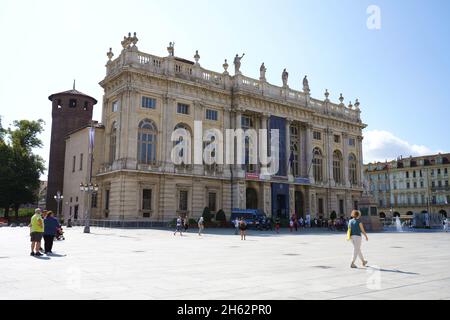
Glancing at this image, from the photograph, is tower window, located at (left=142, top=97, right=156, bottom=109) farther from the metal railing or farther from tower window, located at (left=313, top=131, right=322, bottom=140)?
tower window, located at (left=313, top=131, right=322, bottom=140)

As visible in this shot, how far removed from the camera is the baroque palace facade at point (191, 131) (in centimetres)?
4594

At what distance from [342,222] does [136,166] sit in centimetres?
2409

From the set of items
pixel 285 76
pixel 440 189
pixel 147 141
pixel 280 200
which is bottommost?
pixel 280 200

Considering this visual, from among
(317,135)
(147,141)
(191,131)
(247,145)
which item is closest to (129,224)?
(147,141)

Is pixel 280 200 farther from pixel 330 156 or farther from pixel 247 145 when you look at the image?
pixel 330 156

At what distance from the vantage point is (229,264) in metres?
13.6

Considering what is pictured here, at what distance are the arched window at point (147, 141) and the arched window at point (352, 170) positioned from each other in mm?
36186

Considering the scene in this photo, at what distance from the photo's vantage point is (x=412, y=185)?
101438 mm

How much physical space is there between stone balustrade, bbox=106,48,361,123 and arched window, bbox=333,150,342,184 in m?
6.11

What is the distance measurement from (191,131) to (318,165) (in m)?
23.8

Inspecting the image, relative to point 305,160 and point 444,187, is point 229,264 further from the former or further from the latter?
point 444,187

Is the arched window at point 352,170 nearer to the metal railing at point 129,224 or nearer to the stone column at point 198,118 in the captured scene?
the stone column at point 198,118

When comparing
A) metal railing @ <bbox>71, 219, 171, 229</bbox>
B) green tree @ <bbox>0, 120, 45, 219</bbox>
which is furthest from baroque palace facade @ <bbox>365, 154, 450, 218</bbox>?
green tree @ <bbox>0, 120, 45, 219</bbox>
